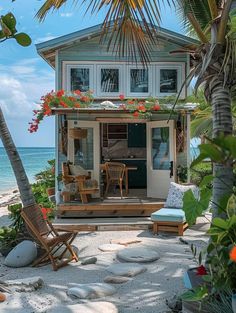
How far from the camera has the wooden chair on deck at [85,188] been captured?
35.8ft

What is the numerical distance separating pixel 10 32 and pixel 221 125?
7.02 ft

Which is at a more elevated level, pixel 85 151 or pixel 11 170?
pixel 85 151

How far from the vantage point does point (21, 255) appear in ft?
23.4

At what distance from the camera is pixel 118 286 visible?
579 cm

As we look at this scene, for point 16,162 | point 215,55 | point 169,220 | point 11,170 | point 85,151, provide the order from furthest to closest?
point 11,170, point 85,151, point 169,220, point 16,162, point 215,55

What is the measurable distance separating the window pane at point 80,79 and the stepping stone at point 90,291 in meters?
7.87

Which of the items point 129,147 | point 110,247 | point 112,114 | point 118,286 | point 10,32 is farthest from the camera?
point 129,147

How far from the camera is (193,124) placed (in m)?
11.8

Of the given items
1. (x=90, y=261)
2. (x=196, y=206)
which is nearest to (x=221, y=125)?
(x=196, y=206)

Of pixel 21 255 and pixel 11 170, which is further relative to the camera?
pixel 11 170

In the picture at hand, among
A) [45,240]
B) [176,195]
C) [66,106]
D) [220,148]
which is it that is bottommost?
[45,240]

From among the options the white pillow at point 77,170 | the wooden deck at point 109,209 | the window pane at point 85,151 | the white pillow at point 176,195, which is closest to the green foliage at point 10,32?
the white pillow at point 176,195

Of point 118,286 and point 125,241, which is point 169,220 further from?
point 118,286

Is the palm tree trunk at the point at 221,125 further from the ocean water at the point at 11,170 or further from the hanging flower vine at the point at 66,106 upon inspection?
the ocean water at the point at 11,170
